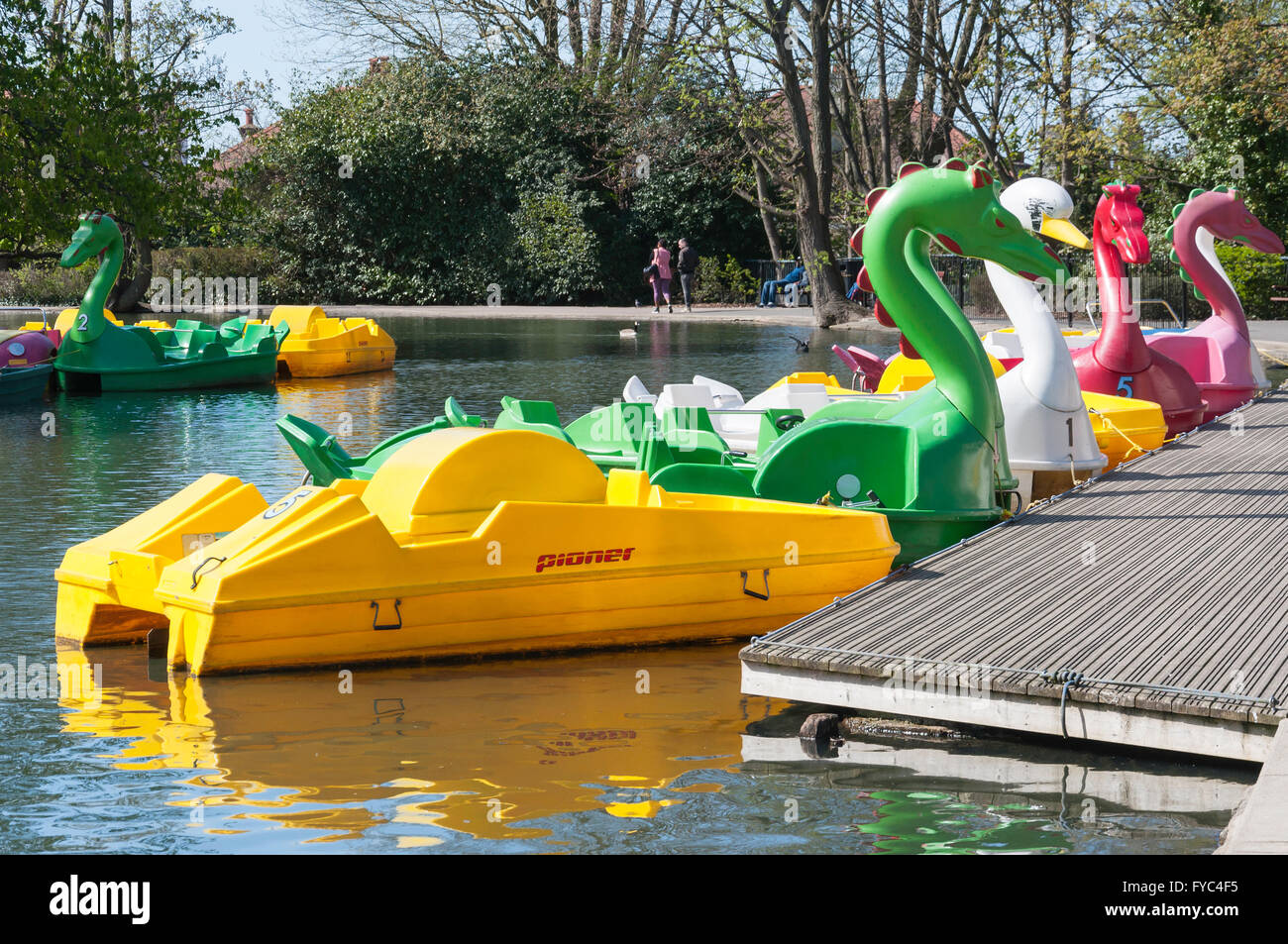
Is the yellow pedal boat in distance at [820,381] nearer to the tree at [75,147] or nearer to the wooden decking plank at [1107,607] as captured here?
the wooden decking plank at [1107,607]

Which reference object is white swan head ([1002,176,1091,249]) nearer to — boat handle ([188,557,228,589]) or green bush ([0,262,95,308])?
boat handle ([188,557,228,589])

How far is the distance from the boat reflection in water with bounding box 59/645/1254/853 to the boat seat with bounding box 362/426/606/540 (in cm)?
76

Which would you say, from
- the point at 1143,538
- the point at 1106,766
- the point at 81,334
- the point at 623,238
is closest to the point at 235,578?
the point at 1106,766

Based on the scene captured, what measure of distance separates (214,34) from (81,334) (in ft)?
72.2

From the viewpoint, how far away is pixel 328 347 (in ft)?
70.8

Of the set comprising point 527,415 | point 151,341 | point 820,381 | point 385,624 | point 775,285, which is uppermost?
point 775,285

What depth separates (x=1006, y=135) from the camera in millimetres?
30266

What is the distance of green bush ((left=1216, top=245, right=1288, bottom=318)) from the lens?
1046 inches

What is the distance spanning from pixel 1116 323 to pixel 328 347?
12.9m

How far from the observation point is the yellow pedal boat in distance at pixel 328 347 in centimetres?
2144

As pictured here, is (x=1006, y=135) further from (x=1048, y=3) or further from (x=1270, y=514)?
(x=1270, y=514)

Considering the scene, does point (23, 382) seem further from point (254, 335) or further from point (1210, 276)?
point (1210, 276)

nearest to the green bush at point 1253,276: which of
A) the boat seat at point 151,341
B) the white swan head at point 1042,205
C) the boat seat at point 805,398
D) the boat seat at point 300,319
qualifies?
the boat seat at point 300,319

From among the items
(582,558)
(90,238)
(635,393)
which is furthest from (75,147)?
(582,558)
